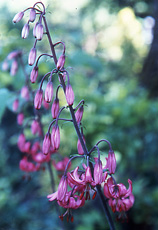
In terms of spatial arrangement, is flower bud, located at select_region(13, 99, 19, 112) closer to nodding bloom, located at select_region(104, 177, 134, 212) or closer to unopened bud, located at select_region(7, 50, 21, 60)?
unopened bud, located at select_region(7, 50, 21, 60)

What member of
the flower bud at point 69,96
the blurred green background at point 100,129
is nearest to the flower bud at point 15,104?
the blurred green background at point 100,129

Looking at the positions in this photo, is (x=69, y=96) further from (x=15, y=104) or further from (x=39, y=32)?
(x=15, y=104)

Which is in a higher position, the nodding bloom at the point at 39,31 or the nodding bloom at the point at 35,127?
the nodding bloom at the point at 35,127

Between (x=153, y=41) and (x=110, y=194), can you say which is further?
(x=153, y=41)

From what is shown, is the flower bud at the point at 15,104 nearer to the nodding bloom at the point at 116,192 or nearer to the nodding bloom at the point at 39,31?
the nodding bloom at the point at 39,31

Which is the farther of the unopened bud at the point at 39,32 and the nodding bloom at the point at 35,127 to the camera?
the nodding bloom at the point at 35,127

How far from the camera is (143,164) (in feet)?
11.8

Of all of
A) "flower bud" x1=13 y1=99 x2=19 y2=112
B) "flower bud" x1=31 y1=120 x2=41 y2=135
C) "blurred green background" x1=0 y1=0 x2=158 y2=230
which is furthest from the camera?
"blurred green background" x1=0 y1=0 x2=158 y2=230

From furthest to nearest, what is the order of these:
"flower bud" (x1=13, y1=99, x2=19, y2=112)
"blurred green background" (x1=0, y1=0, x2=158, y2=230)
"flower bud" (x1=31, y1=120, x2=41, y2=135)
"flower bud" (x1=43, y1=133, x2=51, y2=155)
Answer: "blurred green background" (x1=0, y1=0, x2=158, y2=230), "flower bud" (x1=13, y1=99, x2=19, y2=112), "flower bud" (x1=31, y1=120, x2=41, y2=135), "flower bud" (x1=43, y1=133, x2=51, y2=155)

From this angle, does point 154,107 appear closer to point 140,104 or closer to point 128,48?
point 140,104

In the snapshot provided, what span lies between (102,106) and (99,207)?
5.53 feet

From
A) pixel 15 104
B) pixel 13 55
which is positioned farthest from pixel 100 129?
pixel 13 55

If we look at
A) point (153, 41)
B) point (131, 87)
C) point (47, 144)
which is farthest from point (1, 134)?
point (47, 144)

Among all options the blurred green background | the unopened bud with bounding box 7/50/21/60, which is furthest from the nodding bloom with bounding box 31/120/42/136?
the unopened bud with bounding box 7/50/21/60
